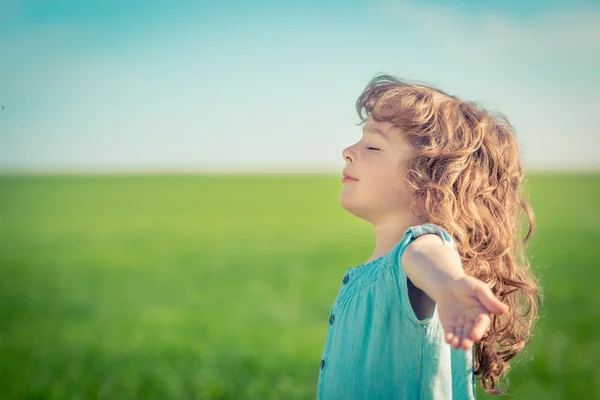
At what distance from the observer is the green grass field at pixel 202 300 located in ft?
21.1

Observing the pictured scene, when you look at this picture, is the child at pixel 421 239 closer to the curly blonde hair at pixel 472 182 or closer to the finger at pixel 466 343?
the curly blonde hair at pixel 472 182

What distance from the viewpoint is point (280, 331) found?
10.1 m

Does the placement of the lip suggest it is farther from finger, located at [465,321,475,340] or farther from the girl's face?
finger, located at [465,321,475,340]

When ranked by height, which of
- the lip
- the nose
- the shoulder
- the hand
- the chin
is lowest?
the hand

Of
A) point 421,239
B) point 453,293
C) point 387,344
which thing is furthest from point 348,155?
point 453,293

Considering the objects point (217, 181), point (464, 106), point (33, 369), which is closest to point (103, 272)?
point (33, 369)

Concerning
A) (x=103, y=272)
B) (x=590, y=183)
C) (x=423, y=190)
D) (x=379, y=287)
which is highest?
(x=590, y=183)

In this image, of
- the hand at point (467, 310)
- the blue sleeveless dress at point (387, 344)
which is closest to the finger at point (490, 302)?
the hand at point (467, 310)

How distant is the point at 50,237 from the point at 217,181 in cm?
2968

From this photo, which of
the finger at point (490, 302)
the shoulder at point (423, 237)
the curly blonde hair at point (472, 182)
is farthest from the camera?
the curly blonde hair at point (472, 182)

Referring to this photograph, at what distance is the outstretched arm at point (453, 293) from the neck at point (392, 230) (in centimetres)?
46

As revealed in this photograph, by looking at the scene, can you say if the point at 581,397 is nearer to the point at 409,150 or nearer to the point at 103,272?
the point at 409,150

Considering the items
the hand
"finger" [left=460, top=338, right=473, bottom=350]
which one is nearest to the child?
the hand

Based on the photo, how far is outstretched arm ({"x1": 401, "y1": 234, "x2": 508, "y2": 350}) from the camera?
1.77 metres
